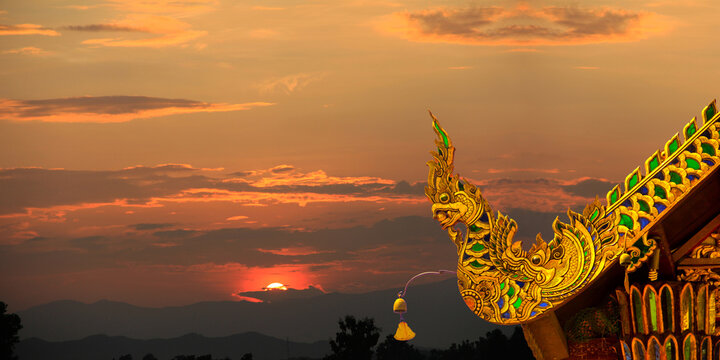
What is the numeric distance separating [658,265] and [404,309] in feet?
5.07

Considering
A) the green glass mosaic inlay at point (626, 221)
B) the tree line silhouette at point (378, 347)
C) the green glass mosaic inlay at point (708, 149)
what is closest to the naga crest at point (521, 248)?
the green glass mosaic inlay at point (626, 221)

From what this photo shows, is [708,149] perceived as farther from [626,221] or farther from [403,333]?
[403,333]

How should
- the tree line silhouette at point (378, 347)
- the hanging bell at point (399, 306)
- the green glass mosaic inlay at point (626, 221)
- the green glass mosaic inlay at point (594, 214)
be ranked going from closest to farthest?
1. the green glass mosaic inlay at point (626, 221)
2. the green glass mosaic inlay at point (594, 214)
3. the hanging bell at point (399, 306)
4. the tree line silhouette at point (378, 347)

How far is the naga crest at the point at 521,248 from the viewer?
19.0 feet

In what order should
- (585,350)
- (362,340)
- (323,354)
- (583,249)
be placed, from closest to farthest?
1. (583,249)
2. (585,350)
3. (362,340)
4. (323,354)

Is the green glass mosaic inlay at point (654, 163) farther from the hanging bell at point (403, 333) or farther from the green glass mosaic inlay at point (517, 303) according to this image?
the hanging bell at point (403, 333)

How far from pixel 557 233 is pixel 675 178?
0.73m

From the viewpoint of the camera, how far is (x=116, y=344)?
1823 cm

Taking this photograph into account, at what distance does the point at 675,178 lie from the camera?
569cm

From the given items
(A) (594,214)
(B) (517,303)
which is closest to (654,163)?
(A) (594,214)

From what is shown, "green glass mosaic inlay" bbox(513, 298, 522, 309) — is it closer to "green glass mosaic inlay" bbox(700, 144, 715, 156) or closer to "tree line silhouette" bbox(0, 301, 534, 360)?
"green glass mosaic inlay" bbox(700, 144, 715, 156)

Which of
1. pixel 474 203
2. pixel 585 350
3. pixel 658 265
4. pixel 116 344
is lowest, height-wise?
pixel 585 350

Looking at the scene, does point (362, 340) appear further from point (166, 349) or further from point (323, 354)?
point (166, 349)

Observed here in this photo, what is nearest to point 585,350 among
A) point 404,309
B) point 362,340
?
point 404,309
